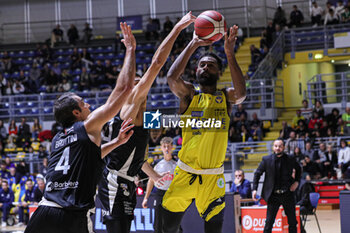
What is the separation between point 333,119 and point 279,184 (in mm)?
9107

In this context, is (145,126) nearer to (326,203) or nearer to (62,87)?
(326,203)

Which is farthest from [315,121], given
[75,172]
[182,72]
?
[75,172]

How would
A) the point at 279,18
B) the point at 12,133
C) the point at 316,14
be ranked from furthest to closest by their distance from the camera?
the point at 279,18 < the point at 316,14 < the point at 12,133

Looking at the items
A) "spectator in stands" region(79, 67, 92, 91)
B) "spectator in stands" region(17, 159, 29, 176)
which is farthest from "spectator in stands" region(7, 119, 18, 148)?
"spectator in stands" region(79, 67, 92, 91)

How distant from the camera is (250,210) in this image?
10914 millimetres

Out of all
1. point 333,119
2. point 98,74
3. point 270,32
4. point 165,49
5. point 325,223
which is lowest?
point 325,223

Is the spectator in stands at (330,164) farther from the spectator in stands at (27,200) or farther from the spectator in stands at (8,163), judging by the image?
the spectator in stands at (8,163)

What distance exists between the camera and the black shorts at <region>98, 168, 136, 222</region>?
587 cm

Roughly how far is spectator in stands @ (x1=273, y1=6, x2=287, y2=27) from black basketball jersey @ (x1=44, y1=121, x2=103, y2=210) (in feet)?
69.8

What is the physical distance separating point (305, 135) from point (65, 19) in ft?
57.5

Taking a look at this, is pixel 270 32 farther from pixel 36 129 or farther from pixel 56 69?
pixel 36 129

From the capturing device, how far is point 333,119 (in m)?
Answer: 18.8

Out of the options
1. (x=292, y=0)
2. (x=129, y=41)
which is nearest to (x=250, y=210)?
(x=129, y=41)

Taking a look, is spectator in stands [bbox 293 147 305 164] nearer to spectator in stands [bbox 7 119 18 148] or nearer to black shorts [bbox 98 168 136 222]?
spectator in stands [bbox 7 119 18 148]
